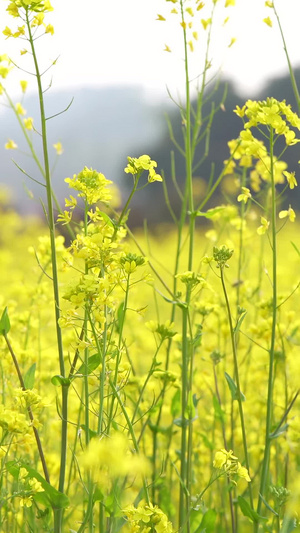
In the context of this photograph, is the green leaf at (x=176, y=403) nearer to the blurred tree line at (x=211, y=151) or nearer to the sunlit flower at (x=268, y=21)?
the sunlit flower at (x=268, y=21)

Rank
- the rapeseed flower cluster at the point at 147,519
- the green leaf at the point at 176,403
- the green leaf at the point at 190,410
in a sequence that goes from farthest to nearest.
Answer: the green leaf at the point at 176,403, the green leaf at the point at 190,410, the rapeseed flower cluster at the point at 147,519

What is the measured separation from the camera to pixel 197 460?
7.64 feet

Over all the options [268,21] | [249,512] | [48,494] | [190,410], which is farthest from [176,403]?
[268,21]

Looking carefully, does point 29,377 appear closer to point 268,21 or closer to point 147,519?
point 147,519

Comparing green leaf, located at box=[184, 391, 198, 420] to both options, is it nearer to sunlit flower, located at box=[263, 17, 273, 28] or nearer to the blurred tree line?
sunlit flower, located at box=[263, 17, 273, 28]

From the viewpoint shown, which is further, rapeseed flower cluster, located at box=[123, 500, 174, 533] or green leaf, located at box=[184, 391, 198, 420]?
green leaf, located at box=[184, 391, 198, 420]

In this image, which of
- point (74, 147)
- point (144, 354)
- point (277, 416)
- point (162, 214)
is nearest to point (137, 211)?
point (162, 214)

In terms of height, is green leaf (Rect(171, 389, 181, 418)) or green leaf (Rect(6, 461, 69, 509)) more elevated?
green leaf (Rect(171, 389, 181, 418))

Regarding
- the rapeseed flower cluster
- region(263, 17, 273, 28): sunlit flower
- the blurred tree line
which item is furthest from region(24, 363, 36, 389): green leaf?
the blurred tree line

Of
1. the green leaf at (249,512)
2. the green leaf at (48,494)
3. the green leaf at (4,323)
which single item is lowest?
the green leaf at (249,512)

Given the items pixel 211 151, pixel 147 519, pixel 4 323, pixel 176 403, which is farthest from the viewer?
pixel 211 151

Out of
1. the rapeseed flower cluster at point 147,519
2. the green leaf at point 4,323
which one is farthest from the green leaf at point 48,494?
the green leaf at point 4,323

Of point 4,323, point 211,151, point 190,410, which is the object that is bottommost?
point 190,410

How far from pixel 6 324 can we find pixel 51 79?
1.91 ft
